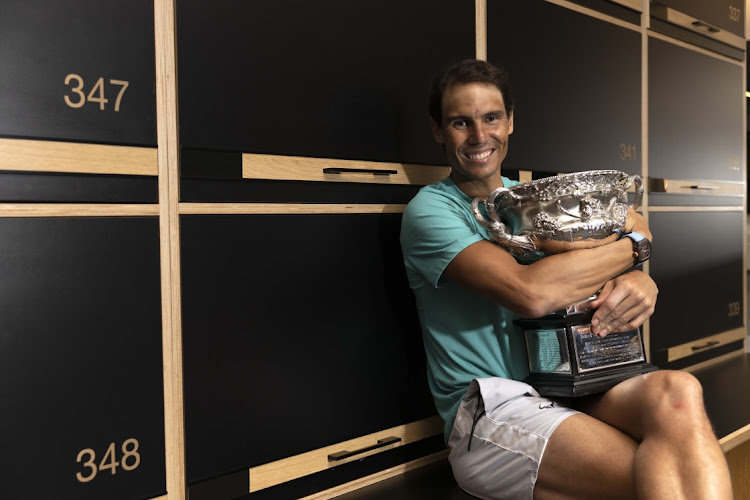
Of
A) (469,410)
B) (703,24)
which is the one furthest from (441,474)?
(703,24)

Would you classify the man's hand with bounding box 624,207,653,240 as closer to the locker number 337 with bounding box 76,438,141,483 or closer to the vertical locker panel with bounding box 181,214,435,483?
the vertical locker panel with bounding box 181,214,435,483

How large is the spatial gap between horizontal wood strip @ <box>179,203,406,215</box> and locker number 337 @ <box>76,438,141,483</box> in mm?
434

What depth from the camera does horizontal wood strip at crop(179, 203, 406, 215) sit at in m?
1.40

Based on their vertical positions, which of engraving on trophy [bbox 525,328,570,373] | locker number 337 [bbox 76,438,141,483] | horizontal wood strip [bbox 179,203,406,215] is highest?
horizontal wood strip [bbox 179,203,406,215]

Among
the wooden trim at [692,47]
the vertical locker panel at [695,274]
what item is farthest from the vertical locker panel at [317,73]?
the vertical locker panel at [695,274]

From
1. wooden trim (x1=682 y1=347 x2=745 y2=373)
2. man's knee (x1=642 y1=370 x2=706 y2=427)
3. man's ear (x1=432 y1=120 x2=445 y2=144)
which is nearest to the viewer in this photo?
man's knee (x1=642 y1=370 x2=706 y2=427)

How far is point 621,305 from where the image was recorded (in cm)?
153

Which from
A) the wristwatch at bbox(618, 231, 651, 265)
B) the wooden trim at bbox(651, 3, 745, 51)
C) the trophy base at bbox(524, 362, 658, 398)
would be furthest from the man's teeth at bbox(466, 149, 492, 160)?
the wooden trim at bbox(651, 3, 745, 51)

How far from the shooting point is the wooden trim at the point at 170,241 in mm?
1341

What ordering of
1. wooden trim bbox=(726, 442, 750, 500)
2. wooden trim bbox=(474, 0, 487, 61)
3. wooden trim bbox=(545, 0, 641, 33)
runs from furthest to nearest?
wooden trim bbox=(726, 442, 750, 500)
wooden trim bbox=(545, 0, 641, 33)
wooden trim bbox=(474, 0, 487, 61)

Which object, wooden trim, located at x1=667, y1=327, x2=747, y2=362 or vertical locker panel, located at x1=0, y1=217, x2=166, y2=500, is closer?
vertical locker panel, located at x1=0, y1=217, x2=166, y2=500

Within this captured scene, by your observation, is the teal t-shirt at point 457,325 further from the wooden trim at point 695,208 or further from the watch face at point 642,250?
the wooden trim at point 695,208

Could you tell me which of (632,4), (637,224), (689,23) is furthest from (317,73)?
(689,23)

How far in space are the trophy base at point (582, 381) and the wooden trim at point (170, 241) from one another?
725mm
